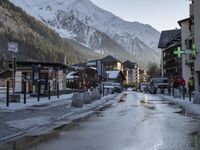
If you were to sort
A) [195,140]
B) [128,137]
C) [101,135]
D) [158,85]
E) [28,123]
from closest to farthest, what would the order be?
[195,140], [128,137], [101,135], [28,123], [158,85]

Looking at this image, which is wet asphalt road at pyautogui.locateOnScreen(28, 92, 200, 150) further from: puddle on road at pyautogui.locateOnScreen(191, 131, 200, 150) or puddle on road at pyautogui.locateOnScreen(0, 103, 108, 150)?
puddle on road at pyautogui.locateOnScreen(0, 103, 108, 150)

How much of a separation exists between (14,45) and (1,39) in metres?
138

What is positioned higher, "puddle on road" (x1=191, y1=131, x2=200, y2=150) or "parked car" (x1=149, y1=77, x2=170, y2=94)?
"parked car" (x1=149, y1=77, x2=170, y2=94)

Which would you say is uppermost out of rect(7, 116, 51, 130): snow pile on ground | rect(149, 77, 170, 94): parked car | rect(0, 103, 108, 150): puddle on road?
rect(149, 77, 170, 94): parked car

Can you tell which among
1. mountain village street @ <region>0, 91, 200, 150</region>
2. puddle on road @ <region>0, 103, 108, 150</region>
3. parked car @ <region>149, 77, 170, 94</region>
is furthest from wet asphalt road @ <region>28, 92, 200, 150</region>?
parked car @ <region>149, 77, 170, 94</region>

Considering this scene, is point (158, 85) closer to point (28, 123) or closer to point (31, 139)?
point (28, 123)

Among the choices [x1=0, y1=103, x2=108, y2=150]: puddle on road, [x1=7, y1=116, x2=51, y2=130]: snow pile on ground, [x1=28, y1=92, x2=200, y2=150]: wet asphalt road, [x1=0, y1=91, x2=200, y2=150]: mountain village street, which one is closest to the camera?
[x1=28, y1=92, x2=200, y2=150]: wet asphalt road

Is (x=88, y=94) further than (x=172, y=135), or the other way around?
(x=88, y=94)

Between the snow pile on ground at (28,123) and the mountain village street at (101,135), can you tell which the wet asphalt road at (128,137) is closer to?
the mountain village street at (101,135)

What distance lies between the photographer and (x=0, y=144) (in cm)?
1156

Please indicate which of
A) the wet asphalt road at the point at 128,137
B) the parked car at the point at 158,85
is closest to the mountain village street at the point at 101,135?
the wet asphalt road at the point at 128,137

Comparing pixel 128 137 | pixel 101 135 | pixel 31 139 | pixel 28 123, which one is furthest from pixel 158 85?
pixel 31 139

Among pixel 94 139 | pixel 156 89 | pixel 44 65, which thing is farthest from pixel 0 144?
pixel 156 89

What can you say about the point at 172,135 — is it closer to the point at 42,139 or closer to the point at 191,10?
the point at 42,139
